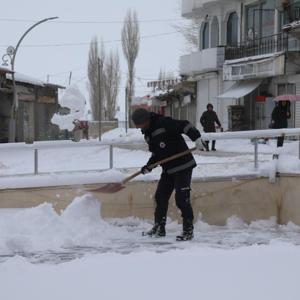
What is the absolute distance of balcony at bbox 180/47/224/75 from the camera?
29594 millimetres

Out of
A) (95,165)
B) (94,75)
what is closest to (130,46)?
(94,75)

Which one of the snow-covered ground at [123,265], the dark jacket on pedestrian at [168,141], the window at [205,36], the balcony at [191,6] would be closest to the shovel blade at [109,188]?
the snow-covered ground at [123,265]

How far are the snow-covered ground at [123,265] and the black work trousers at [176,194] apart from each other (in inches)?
11.1

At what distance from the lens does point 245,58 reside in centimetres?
2681

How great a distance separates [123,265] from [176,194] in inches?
86.3

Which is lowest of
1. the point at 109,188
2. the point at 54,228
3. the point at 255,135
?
the point at 54,228

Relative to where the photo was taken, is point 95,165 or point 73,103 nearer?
point 95,165

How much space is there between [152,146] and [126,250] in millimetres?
1221

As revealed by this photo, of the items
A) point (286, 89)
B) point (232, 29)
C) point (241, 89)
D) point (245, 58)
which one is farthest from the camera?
point (232, 29)

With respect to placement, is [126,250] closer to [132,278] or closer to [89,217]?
[89,217]

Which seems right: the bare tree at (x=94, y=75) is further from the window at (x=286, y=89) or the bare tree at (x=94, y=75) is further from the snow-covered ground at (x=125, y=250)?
the snow-covered ground at (x=125, y=250)

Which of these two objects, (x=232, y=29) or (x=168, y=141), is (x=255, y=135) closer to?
(x=168, y=141)

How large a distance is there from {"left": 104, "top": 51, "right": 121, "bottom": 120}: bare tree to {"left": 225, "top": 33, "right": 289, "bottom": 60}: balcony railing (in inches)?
1297

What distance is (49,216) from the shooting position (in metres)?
6.72
